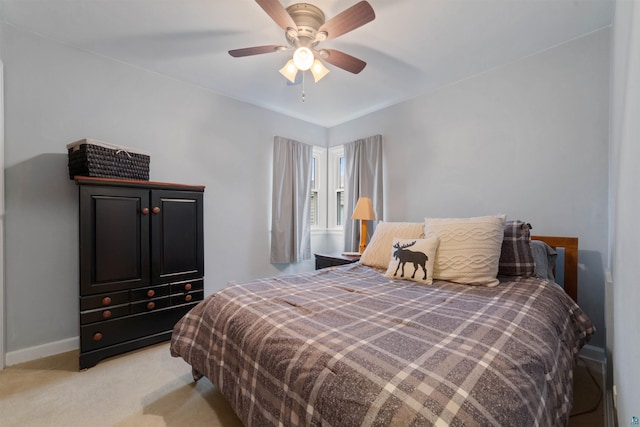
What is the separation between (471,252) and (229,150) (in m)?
2.61

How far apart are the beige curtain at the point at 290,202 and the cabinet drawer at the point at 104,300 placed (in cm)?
164

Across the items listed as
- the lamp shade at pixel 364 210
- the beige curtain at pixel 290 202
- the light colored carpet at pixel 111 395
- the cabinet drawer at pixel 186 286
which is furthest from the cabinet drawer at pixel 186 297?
the lamp shade at pixel 364 210

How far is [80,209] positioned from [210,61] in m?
1.58

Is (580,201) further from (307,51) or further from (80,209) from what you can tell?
(80,209)

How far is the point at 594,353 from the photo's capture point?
1.99 metres

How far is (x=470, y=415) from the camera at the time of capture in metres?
0.61

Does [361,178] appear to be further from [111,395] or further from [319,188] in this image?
[111,395]

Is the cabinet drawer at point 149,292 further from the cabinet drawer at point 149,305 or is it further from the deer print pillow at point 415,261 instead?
the deer print pillow at point 415,261

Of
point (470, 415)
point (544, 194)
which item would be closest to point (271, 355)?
point (470, 415)

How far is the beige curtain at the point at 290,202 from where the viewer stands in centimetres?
346

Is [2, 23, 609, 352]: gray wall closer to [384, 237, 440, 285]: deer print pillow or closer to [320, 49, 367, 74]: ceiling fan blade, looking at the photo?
[384, 237, 440, 285]: deer print pillow

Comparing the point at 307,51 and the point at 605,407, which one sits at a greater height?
the point at 307,51

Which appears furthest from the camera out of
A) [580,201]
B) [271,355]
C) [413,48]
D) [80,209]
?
[413,48]

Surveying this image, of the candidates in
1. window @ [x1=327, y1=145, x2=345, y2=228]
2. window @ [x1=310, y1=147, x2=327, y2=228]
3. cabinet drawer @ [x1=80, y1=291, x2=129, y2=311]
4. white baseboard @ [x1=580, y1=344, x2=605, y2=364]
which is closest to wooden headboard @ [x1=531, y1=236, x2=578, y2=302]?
white baseboard @ [x1=580, y1=344, x2=605, y2=364]
